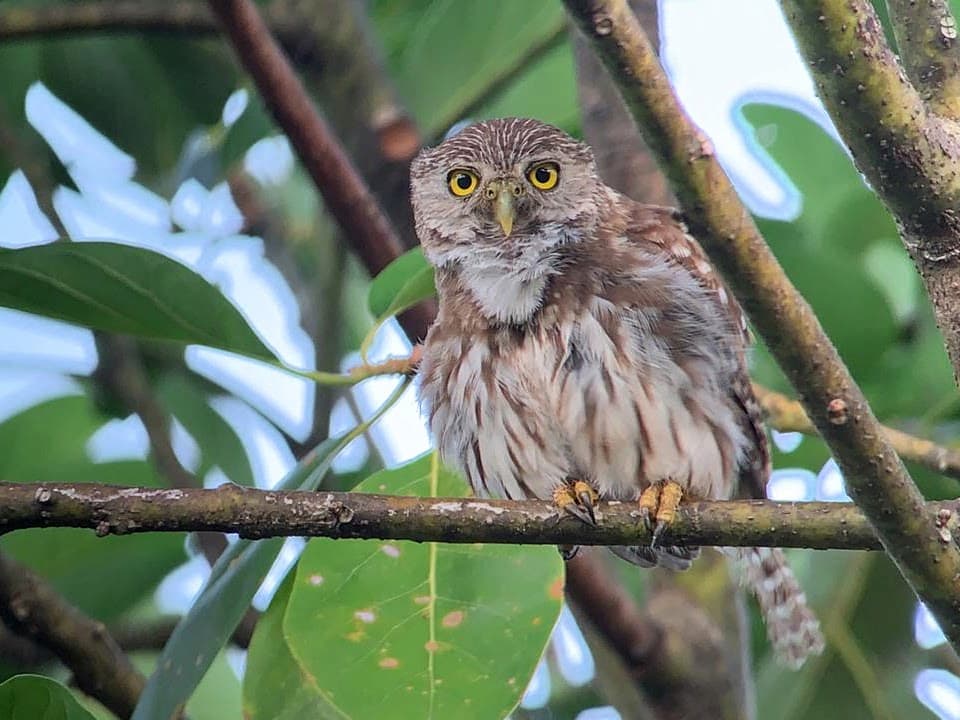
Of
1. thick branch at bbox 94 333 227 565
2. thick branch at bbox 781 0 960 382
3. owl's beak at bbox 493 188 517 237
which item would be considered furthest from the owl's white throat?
thick branch at bbox 781 0 960 382

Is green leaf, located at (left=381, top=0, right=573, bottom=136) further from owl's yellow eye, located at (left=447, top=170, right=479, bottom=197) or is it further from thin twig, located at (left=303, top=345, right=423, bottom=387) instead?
thin twig, located at (left=303, top=345, right=423, bottom=387)

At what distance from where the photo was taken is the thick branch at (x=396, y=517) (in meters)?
2.12

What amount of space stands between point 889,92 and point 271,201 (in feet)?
12.7

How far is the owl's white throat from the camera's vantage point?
357 cm

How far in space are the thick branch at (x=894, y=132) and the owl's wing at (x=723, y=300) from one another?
120cm

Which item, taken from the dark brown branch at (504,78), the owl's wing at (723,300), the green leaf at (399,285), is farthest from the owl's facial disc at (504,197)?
the dark brown branch at (504,78)

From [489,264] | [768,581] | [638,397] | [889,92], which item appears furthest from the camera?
[768,581]

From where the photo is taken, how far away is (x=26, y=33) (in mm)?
3967

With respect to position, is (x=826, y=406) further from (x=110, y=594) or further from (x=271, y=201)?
(x=271, y=201)

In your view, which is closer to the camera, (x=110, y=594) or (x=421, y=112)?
(x=110, y=594)

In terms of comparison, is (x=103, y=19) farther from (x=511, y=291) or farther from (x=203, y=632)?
(x=203, y=632)

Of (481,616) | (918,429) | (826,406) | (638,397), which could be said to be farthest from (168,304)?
(918,429)

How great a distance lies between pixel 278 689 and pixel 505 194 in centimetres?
155

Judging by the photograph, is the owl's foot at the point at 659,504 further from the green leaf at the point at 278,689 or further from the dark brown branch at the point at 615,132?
the dark brown branch at the point at 615,132
